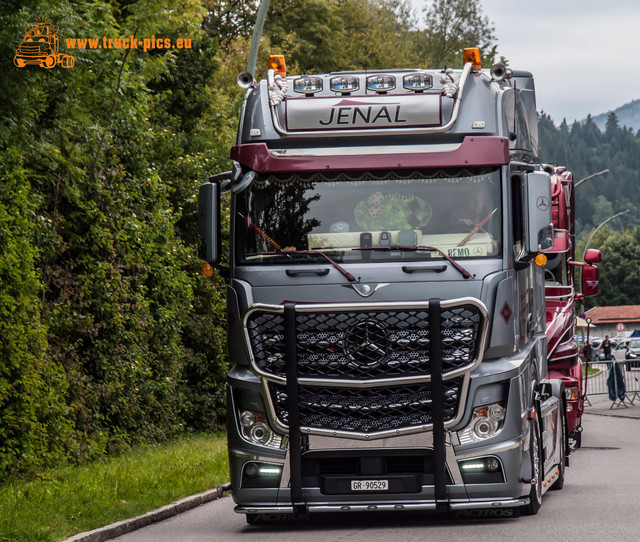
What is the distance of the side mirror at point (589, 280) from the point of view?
66.8 feet

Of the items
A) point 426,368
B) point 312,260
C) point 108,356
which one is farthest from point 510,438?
point 108,356

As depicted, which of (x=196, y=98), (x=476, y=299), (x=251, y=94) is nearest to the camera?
(x=476, y=299)

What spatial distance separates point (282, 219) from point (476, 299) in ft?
5.69

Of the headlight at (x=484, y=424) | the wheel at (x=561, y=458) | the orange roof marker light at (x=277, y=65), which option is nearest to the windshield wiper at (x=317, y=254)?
the headlight at (x=484, y=424)

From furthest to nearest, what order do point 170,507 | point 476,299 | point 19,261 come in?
1. point 19,261
2. point 170,507
3. point 476,299

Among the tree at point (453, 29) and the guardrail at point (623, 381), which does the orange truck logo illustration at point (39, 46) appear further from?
the tree at point (453, 29)

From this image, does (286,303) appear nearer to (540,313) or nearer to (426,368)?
(426,368)

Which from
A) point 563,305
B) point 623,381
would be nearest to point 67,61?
point 563,305

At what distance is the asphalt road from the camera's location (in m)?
9.28

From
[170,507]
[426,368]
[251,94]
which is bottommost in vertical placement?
[170,507]

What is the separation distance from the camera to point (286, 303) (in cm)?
939

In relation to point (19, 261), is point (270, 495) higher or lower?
lower

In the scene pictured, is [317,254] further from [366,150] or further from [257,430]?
[257,430]

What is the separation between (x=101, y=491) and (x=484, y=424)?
14.3ft
